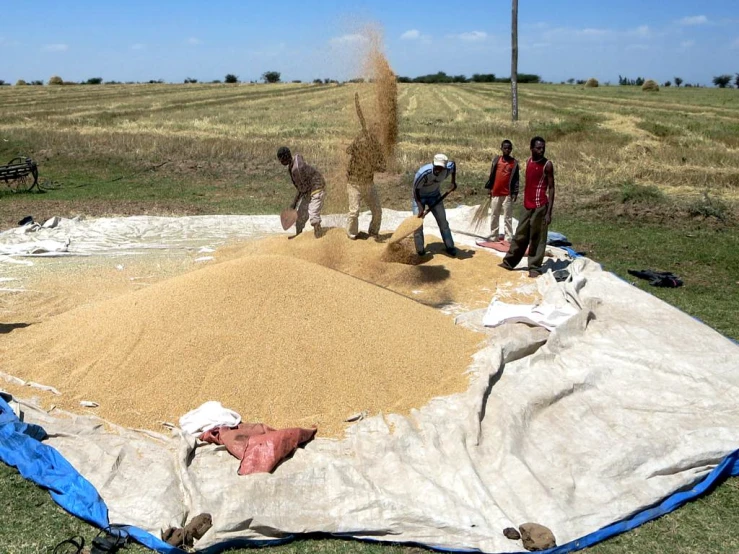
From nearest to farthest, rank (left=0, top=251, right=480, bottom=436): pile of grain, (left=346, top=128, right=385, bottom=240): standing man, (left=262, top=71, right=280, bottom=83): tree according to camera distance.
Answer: (left=0, top=251, right=480, bottom=436): pile of grain, (left=346, top=128, right=385, bottom=240): standing man, (left=262, top=71, right=280, bottom=83): tree

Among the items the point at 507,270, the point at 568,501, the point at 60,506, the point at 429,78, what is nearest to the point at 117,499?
the point at 60,506

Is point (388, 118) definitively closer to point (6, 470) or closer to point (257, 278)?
point (257, 278)

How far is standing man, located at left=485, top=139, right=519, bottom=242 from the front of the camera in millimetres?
6691

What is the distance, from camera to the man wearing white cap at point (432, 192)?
621cm

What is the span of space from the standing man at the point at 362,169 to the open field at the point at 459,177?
0.96 feet

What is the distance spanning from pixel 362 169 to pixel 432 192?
2.49 ft

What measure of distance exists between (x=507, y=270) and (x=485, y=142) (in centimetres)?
904

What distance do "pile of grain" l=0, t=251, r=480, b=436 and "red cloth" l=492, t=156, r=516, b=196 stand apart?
2.47 metres

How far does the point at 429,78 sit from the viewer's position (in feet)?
194

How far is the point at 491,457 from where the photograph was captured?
3.17 meters

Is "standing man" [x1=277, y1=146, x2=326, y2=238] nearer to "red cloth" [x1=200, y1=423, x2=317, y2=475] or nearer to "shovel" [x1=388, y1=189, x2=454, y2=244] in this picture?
"shovel" [x1=388, y1=189, x2=454, y2=244]

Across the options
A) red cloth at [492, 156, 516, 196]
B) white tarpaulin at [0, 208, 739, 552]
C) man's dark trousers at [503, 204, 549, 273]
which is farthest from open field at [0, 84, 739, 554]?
red cloth at [492, 156, 516, 196]

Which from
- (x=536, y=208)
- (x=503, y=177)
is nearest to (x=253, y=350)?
(x=536, y=208)

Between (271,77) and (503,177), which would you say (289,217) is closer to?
(503,177)
